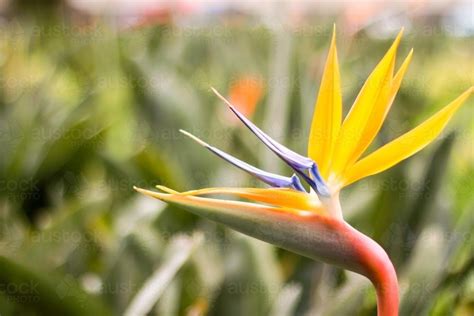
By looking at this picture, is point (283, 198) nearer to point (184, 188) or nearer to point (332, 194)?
point (332, 194)

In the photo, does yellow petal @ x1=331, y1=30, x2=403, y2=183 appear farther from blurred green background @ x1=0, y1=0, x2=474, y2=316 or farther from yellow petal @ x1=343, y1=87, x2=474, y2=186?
blurred green background @ x1=0, y1=0, x2=474, y2=316

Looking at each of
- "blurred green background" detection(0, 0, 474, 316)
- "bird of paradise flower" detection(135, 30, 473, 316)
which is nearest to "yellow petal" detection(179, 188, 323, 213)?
"bird of paradise flower" detection(135, 30, 473, 316)

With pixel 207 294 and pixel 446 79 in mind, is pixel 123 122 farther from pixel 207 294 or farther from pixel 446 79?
pixel 446 79

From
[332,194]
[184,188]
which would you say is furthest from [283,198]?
[184,188]

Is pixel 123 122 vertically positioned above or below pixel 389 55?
below

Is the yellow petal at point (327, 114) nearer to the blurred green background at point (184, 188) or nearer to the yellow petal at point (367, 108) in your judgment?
the yellow petal at point (367, 108)

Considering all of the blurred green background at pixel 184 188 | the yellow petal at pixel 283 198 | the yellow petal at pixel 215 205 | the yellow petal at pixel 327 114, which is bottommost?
the blurred green background at pixel 184 188

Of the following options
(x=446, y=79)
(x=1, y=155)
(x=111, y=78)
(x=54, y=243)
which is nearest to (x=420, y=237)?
(x=54, y=243)

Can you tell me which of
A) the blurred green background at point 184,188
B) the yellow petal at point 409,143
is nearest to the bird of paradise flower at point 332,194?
the yellow petal at point 409,143
